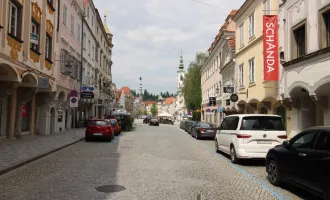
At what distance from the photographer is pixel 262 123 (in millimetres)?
10375

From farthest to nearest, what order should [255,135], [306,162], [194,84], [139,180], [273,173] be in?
[194,84] < [255,135] < [139,180] < [273,173] < [306,162]

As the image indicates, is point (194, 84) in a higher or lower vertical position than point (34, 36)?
higher

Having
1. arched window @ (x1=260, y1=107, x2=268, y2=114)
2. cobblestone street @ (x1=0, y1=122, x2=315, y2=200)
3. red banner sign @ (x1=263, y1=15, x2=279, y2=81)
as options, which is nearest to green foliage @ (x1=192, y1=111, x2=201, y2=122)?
arched window @ (x1=260, y1=107, x2=268, y2=114)

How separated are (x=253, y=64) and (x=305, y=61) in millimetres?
7815

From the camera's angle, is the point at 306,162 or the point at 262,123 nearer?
→ the point at 306,162

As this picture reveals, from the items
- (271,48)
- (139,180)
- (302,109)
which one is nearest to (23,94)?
(139,180)

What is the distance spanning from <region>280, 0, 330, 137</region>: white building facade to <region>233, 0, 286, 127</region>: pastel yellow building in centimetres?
163

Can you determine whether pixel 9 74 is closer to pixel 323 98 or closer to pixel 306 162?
pixel 306 162

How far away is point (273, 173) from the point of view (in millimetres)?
7445

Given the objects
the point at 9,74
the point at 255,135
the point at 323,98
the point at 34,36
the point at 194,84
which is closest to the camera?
the point at 255,135

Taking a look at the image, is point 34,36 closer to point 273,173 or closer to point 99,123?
point 99,123

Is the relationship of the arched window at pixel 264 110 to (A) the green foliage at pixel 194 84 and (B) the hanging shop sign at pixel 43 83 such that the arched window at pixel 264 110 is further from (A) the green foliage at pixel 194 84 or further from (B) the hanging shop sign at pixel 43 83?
(A) the green foliage at pixel 194 84

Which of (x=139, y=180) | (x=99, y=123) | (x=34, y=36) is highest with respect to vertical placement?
(x=34, y=36)

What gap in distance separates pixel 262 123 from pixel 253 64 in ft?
36.5
